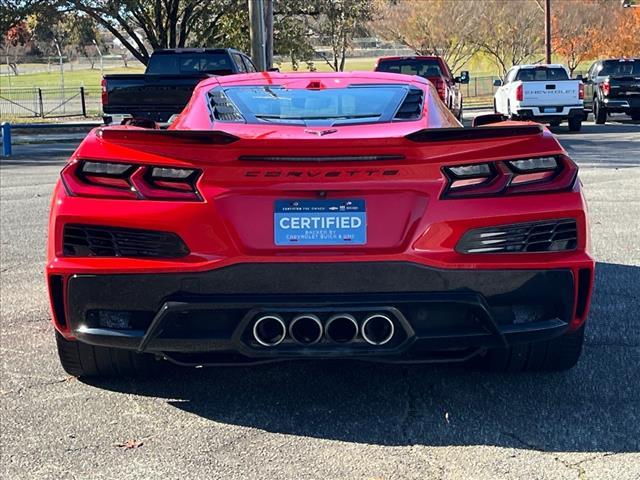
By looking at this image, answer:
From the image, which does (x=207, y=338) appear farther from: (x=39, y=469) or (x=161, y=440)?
(x=39, y=469)

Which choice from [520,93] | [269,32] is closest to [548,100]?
[520,93]

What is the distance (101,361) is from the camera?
4367 mm

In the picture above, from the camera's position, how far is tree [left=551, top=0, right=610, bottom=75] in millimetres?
53688

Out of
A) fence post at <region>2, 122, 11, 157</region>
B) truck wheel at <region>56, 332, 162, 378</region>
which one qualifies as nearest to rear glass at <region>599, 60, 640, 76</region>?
fence post at <region>2, 122, 11, 157</region>

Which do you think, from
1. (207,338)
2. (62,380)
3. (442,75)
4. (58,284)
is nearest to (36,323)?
(62,380)

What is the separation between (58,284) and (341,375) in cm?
151

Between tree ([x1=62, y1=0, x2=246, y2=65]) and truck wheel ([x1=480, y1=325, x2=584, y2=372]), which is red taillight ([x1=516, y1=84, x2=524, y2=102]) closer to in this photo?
tree ([x1=62, y1=0, x2=246, y2=65])

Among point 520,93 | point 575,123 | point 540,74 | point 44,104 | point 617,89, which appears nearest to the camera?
point 520,93

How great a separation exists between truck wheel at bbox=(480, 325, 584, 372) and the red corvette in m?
0.44

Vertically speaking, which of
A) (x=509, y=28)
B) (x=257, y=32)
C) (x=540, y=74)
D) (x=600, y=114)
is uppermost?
(x=509, y=28)

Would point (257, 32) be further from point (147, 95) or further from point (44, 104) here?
point (44, 104)

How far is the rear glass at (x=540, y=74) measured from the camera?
23688 mm

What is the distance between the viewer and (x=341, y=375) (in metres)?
4.60

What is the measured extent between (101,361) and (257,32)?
20.6 meters
